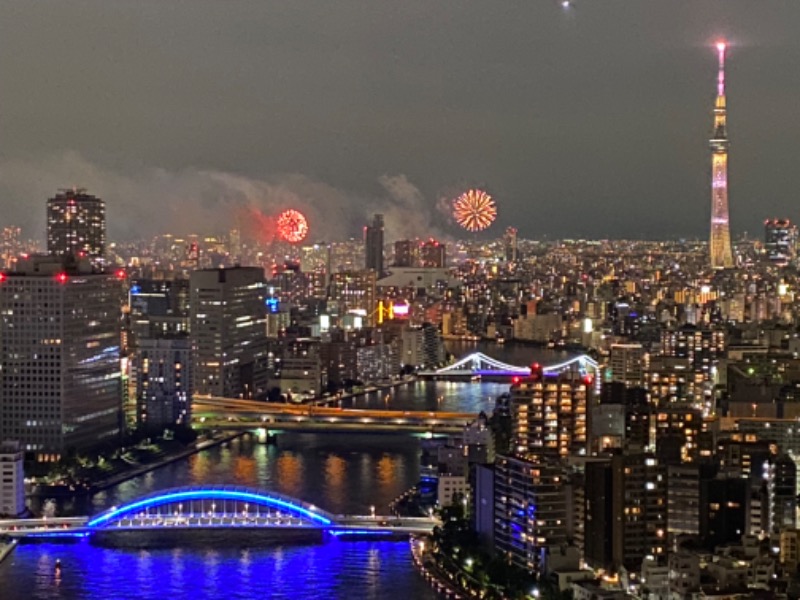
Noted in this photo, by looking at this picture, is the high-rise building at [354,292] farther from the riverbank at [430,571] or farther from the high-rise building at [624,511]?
the high-rise building at [624,511]

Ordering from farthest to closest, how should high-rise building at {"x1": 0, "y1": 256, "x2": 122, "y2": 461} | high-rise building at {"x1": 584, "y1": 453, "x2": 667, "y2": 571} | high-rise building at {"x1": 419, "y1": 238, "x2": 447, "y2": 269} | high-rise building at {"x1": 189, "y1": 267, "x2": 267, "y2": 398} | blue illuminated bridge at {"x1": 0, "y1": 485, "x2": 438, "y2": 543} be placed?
high-rise building at {"x1": 419, "y1": 238, "x2": 447, "y2": 269}
high-rise building at {"x1": 189, "y1": 267, "x2": 267, "y2": 398}
high-rise building at {"x1": 0, "y1": 256, "x2": 122, "y2": 461}
blue illuminated bridge at {"x1": 0, "y1": 485, "x2": 438, "y2": 543}
high-rise building at {"x1": 584, "y1": 453, "x2": 667, "y2": 571}

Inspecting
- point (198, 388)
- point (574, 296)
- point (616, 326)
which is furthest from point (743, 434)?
point (574, 296)

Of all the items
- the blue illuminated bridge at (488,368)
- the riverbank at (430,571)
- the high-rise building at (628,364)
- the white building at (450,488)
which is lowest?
the riverbank at (430,571)

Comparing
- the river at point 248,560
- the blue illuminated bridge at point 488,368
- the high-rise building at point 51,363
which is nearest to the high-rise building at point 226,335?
the blue illuminated bridge at point 488,368

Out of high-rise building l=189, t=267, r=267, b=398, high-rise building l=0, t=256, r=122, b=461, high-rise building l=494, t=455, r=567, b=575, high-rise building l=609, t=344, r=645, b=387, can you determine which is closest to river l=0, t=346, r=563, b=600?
high-rise building l=494, t=455, r=567, b=575

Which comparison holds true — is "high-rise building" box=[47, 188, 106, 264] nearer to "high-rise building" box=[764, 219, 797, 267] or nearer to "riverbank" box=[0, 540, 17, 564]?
"riverbank" box=[0, 540, 17, 564]

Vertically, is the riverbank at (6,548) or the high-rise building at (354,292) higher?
the high-rise building at (354,292)
